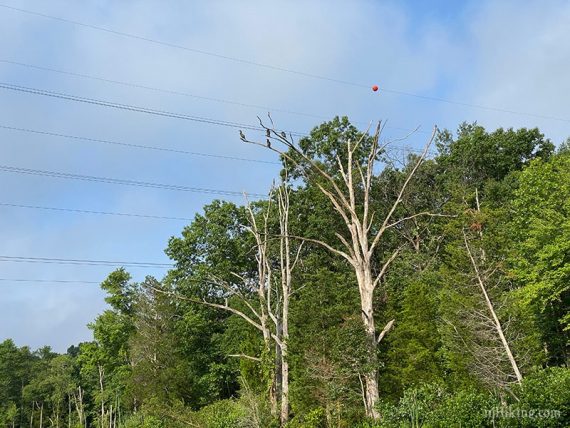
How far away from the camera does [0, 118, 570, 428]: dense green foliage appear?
1720cm

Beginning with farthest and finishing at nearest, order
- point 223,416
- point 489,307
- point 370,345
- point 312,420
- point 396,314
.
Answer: point 223,416 → point 396,314 → point 312,420 → point 489,307 → point 370,345

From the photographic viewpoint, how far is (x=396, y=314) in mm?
21172

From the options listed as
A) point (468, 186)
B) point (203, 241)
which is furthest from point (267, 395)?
point (468, 186)

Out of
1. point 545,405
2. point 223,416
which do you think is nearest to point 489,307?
point 545,405

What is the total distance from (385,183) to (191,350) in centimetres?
1777

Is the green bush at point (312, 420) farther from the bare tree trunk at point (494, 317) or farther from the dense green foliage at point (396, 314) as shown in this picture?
the bare tree trunk at point (494, 317)

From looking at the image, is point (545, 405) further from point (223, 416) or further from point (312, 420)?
point (223, 416)

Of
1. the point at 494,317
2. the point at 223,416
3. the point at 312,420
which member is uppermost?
the point at 494,317

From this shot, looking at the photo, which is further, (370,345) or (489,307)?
(489,307)

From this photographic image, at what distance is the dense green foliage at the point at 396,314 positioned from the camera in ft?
56.4

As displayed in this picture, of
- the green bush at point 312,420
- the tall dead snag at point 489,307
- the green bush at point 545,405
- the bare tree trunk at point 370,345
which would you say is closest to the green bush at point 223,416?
the green bush at point 312,420

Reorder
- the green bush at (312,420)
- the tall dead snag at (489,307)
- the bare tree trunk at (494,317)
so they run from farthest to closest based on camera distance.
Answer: the green bush at (312,420) → the tall dead snag at (489,307) → the bare tree trunk at (494,317)

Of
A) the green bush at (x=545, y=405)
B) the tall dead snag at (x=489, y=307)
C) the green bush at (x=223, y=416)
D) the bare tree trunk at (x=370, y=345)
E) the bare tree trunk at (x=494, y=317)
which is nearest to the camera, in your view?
the green bush at (x=545, y=405)

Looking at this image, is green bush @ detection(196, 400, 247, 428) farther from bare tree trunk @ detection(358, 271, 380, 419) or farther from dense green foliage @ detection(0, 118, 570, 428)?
bare tree trunk @ detection(358, 271, 380, 419)
